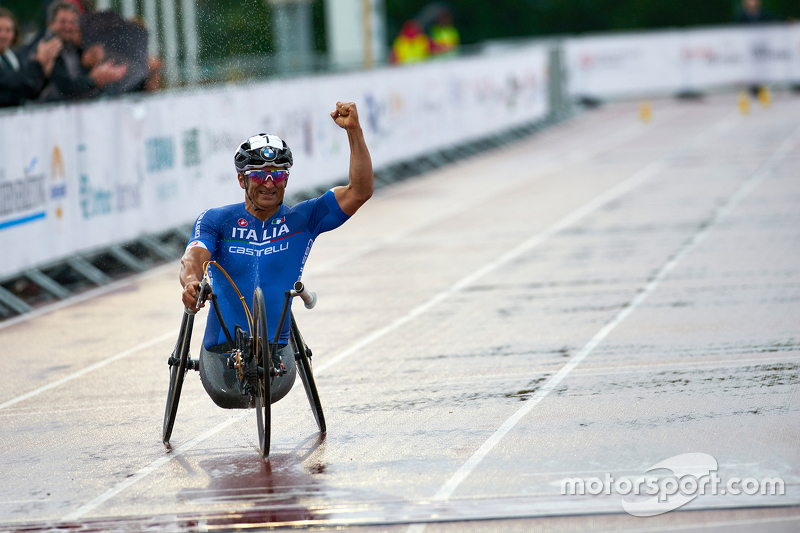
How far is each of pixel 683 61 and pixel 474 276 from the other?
2839 cm

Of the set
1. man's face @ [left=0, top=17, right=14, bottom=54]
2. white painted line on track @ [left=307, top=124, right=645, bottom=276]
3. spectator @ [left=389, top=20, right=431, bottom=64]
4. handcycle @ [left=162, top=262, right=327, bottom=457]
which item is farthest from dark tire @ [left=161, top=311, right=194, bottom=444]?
spectator @ [left=389, top=20, right=431, bottom=64]

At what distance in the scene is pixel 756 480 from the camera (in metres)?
6.10

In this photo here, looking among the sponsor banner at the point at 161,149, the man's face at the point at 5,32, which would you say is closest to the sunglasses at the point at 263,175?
the sponsor banner at the point at 161,149

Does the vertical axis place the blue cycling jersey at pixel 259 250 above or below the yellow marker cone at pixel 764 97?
above

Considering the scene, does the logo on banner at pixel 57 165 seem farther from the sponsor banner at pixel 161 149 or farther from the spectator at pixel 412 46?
the spectator at pixel 412 46

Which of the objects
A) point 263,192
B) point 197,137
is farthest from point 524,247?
point 263,192

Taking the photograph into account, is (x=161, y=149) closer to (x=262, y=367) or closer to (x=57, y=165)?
(x=57, y=165)

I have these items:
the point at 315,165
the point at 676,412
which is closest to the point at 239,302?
the point at 676,412

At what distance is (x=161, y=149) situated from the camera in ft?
51.6

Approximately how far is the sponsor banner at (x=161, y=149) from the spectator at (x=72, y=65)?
0.37 meters

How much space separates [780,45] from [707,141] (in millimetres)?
13789

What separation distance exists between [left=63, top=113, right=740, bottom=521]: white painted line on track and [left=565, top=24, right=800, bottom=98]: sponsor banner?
941 centimetres

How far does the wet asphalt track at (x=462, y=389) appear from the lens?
6.22 m

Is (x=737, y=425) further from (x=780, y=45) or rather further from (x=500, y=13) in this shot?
(x=500, y=13)
